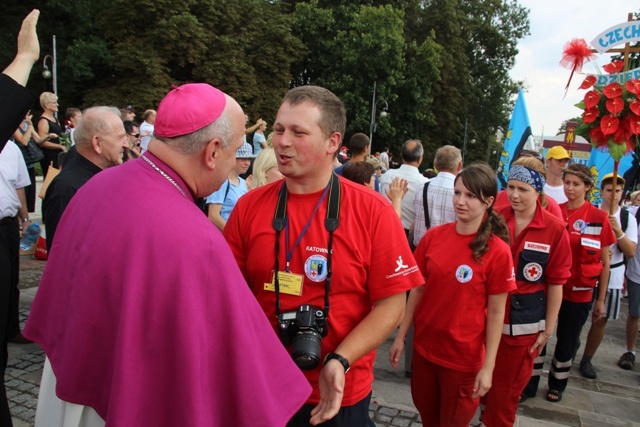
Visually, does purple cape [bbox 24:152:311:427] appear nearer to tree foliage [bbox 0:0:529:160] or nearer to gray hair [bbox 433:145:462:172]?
gray hair [bbox 433:145:462:172]

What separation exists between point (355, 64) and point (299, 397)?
31.0m

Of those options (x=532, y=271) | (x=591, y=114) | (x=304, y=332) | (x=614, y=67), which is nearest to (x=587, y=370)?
(x=532, y=271)

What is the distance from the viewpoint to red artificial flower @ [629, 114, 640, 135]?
472 centimetres

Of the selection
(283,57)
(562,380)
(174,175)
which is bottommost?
(562,380)

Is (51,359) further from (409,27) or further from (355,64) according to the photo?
(409,27)

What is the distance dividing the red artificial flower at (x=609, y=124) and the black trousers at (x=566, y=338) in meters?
1.66

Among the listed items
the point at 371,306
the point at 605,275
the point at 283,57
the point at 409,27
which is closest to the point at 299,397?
the point at 371,306

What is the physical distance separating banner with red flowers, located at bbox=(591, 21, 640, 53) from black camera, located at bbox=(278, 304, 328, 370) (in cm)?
495

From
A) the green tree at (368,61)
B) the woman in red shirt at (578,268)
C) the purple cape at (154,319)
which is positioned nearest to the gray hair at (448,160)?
the woman in red shirt at (578,268)

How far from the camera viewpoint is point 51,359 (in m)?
1.61

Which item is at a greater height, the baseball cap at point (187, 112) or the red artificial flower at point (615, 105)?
the red artificial flower at point (615, 105)

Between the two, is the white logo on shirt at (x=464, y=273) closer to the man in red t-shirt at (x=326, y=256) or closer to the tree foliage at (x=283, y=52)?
the man in red t-shirt at (x=326, y=256)

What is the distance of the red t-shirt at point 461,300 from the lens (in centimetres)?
303

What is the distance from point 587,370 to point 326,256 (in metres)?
4.76
